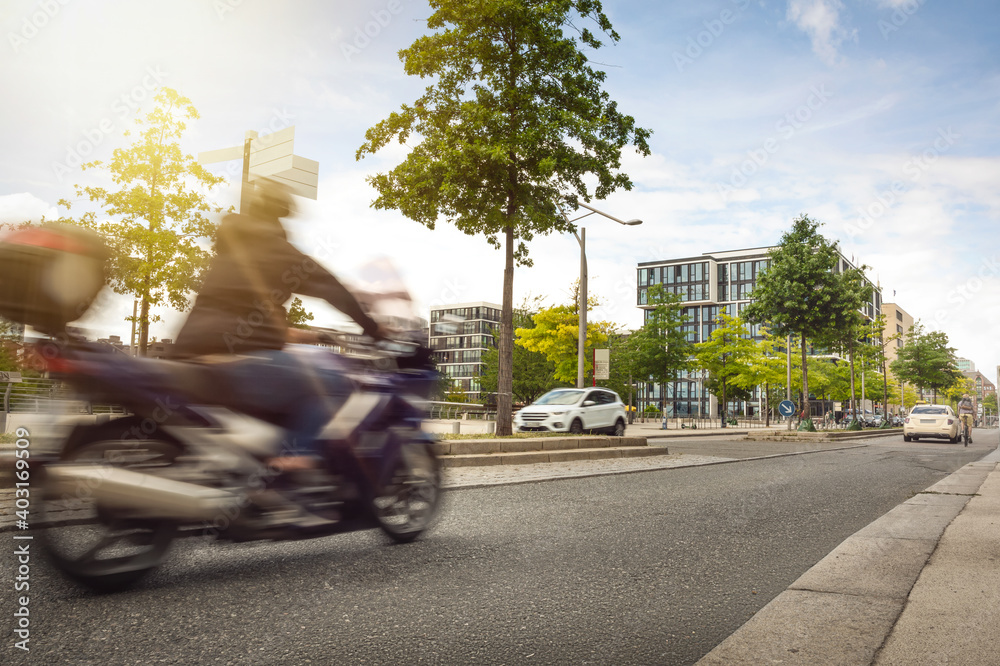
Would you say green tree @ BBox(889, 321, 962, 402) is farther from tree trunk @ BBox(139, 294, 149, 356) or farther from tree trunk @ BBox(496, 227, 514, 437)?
tree trunk @ BBox(139, 294, 149, 356)

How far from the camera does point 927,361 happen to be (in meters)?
55.6

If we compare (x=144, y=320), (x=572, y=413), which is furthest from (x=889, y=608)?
(x=572, y=413)

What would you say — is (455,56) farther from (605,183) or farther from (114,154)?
(114,154)

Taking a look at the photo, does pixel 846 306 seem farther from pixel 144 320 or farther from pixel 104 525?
pixel 104 525

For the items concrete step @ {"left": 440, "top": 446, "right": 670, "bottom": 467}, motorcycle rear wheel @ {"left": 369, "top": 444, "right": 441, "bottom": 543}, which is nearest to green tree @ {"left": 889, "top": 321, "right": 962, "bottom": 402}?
concrete step @ {"left": 440, "top": 446, "right": 670, "bottom": 467}

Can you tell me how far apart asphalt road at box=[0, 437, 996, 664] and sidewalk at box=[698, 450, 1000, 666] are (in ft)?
0.51

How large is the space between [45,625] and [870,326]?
43.8 meters

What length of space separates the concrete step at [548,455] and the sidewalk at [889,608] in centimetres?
572

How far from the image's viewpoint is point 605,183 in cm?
1606

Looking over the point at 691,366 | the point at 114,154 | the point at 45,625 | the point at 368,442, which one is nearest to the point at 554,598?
the point at 368,442

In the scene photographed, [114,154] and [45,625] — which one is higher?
[114,154]

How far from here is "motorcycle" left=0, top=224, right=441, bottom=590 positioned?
2939mm

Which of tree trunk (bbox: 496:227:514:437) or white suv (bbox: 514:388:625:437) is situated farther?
white suv (bbox: 514:388:625:437)

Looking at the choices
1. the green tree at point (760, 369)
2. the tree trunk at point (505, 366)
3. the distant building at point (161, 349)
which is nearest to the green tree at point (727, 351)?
the green tree at point (760, 369)
